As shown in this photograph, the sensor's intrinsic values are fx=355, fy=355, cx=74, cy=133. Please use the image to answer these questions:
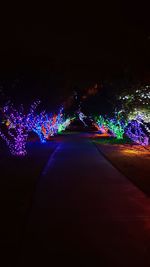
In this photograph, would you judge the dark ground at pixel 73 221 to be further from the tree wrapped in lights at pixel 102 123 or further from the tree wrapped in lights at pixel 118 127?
the tree wrapped in lights at pixel 102 123

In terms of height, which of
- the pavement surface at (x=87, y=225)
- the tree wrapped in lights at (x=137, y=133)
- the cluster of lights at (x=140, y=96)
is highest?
the cluster of lights at (x=140, y=96)

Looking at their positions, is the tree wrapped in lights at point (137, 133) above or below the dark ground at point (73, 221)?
above

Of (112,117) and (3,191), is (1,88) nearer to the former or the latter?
(3,191)

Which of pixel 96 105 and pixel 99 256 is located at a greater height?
pixel 96 105

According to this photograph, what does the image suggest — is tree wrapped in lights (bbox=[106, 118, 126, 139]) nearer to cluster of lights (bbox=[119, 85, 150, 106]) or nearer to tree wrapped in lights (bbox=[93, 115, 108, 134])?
tree wrapped in lights (bbox=[93, 115, 108, 134])

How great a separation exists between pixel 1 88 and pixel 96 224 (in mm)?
12882

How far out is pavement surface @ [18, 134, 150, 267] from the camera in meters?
4.95

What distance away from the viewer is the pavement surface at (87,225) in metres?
4.95

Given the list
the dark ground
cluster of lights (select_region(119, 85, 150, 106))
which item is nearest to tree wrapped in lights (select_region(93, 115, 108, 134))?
cluster of lights (select_region(119, 85, 150, 106))

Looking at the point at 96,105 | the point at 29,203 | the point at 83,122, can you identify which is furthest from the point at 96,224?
the point at 83,122

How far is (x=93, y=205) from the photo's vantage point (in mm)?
8000

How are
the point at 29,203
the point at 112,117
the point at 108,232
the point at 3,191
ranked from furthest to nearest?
the point at 112,117, the point at 3,191, the point at 29,203, the point at 108,232

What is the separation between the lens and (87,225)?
6422mm

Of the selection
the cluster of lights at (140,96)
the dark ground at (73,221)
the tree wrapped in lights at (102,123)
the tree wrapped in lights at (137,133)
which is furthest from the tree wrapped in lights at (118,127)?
the dark ground at (73,221)
